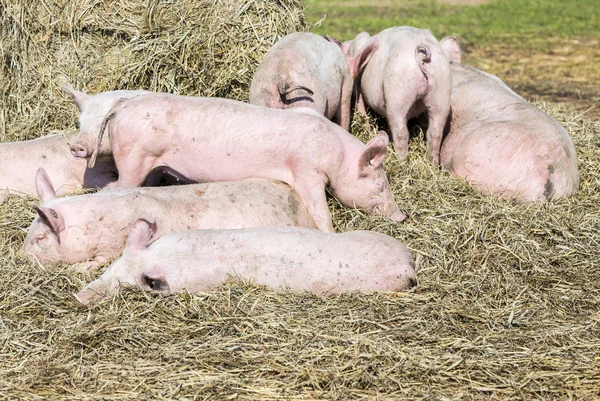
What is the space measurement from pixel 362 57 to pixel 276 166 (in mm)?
1929

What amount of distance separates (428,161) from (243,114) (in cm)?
188

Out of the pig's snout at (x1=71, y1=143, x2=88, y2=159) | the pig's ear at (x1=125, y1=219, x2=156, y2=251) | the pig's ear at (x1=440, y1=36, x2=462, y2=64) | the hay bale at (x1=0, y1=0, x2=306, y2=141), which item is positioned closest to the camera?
the pig's ear at (x1=125, y1=219, x2=156, y2=251)

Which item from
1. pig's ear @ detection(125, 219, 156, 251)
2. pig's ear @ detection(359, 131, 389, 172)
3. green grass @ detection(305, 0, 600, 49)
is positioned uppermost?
pig's ear @ detection(359, 131, 389, 172)

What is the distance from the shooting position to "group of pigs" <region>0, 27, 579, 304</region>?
14.5ft

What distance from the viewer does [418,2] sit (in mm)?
20672

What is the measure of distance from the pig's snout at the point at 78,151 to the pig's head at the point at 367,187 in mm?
1707

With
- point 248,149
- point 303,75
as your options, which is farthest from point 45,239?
point 303,75

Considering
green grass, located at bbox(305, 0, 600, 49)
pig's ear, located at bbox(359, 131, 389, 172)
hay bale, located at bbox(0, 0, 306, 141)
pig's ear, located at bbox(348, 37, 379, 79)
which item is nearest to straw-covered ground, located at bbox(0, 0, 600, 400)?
pig's ear, located at bbox(359, 131, 389, 172)

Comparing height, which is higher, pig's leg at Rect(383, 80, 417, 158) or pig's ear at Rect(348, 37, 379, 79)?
pig's ear at Rect(348, 37, 379, 79)

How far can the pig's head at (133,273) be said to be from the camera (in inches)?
170

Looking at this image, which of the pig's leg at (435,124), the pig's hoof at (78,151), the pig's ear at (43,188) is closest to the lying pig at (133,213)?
the pig's ear at (43,188)

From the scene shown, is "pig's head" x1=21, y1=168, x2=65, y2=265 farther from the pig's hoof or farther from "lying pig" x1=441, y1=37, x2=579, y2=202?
"lying pig" x1=441, y1=37, x2=579, y2=202

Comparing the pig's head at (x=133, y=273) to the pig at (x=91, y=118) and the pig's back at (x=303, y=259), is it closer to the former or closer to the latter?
the pig's back at (x=303, y=259)

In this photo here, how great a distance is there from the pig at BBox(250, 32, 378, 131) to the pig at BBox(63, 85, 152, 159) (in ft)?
3.15
